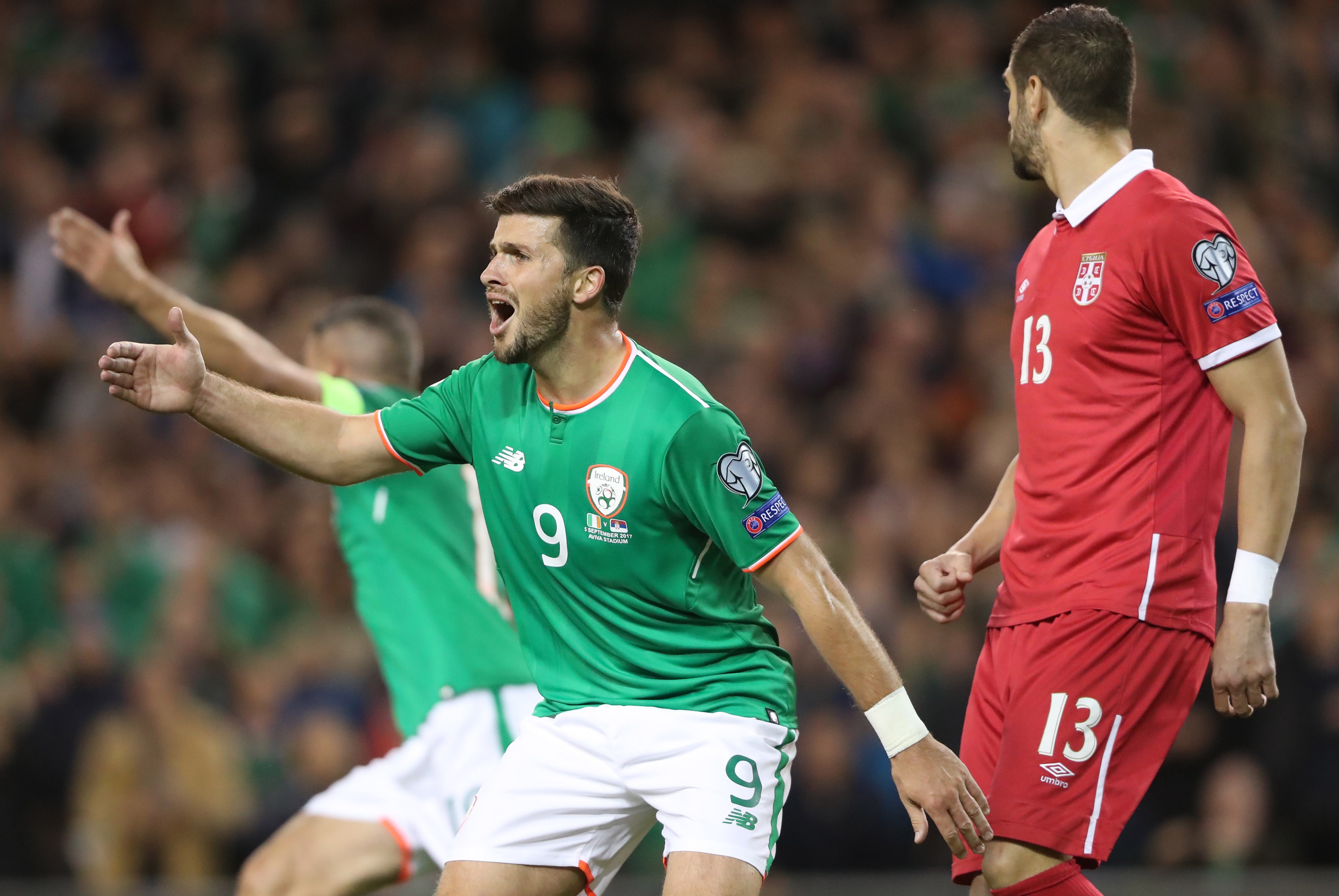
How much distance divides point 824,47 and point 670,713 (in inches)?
361

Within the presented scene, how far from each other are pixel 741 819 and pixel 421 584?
1.96 m

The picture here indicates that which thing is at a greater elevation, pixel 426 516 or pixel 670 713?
pixel 426 516

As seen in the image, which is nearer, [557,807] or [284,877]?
[557,807]

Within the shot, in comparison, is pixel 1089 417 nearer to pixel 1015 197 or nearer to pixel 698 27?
pixel 1015 197

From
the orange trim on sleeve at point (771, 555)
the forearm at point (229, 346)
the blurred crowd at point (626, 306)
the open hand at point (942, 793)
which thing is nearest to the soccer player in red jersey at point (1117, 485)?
the open hand at point (942, 793)

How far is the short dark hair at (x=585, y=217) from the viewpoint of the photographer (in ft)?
14.1

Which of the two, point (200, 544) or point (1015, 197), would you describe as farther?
point (1015, 197)

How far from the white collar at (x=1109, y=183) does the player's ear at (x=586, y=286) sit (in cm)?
124

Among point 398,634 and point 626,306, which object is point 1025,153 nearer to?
point 398,634

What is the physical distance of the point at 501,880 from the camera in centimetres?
411

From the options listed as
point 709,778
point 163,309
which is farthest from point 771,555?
point 163,309

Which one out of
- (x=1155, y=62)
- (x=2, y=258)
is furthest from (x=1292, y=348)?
(x=2, y=258)

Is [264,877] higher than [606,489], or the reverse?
[606,489]

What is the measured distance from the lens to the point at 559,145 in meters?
12.1
